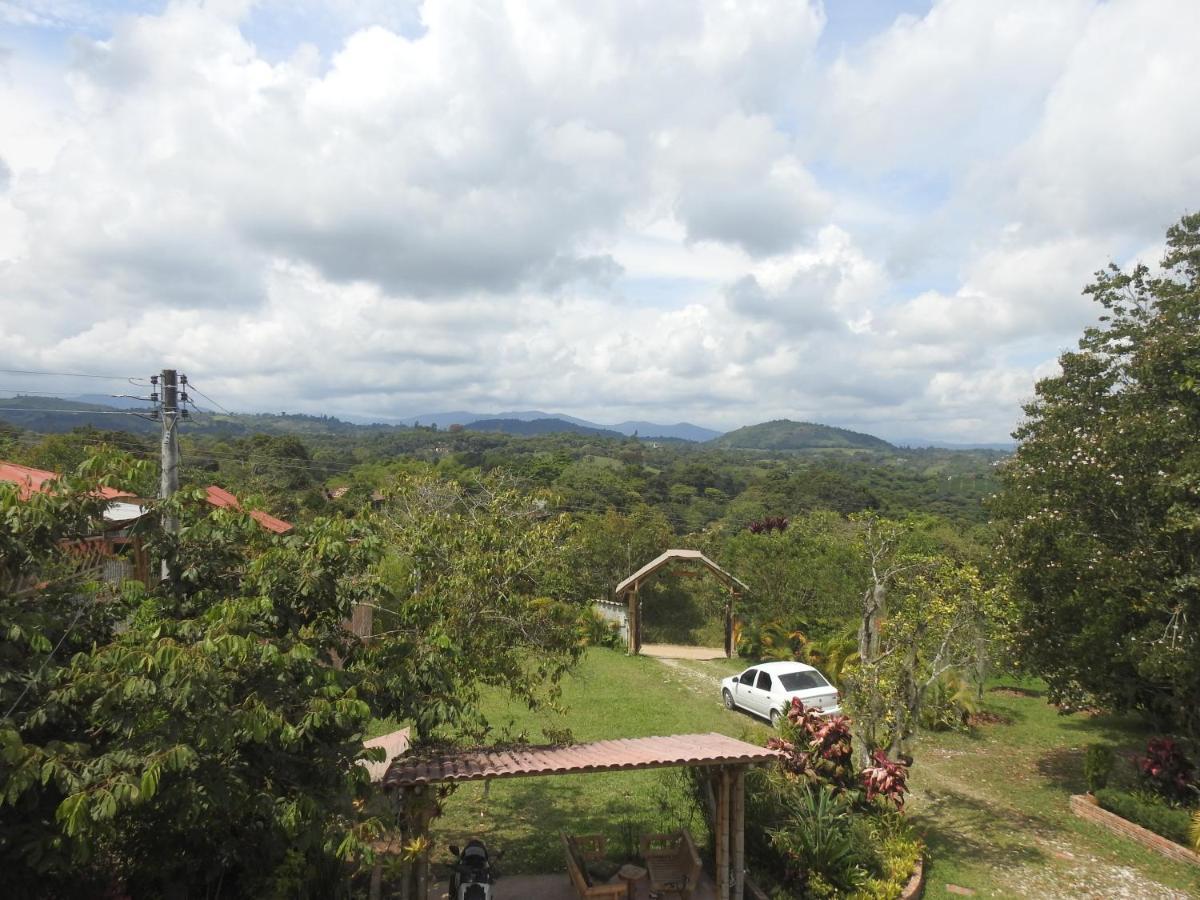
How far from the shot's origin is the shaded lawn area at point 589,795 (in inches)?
404

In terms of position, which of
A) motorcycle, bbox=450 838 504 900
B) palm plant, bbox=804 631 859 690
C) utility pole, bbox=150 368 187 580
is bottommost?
palm plant, bbox=804 631 859 690

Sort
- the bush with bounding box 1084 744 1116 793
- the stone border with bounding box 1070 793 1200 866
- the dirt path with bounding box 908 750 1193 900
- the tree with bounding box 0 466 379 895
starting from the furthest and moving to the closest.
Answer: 1. the bush with bounding box 1084 744 1116 793
2. the stone border with bounding box 1070 793 1200 866
3. the dirt path with bounding box 908 750 1193 900
4. the tree with bounding box 0 466 379 895

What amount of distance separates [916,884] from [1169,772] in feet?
19.4

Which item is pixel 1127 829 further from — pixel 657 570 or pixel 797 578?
pixel 657 570

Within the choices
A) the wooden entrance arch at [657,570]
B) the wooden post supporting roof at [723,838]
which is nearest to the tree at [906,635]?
the wooden post supporting roof at [723,838]

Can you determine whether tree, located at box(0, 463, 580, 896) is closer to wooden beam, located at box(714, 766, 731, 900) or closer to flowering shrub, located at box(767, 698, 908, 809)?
wooden beam, located at box(714, 766, 731, 900)

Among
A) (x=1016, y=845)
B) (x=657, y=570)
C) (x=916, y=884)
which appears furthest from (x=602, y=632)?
(x=916, y=884)

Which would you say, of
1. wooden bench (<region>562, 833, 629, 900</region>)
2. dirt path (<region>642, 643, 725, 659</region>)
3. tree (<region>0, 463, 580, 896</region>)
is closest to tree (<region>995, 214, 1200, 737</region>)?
wooden bench (<region>562, 833, 629, 900</region>)

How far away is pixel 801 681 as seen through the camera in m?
16.5

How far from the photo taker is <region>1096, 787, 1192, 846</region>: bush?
10547 millimetres

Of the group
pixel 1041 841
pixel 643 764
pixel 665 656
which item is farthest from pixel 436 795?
pixel 665 656

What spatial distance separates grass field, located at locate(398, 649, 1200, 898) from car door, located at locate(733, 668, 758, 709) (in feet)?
1.17

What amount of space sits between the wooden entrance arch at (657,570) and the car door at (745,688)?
252 inches

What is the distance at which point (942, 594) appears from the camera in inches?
432
